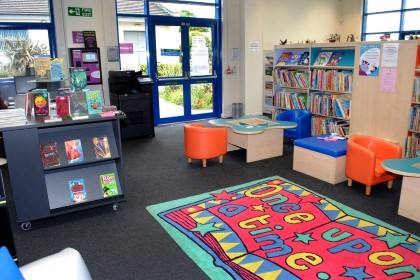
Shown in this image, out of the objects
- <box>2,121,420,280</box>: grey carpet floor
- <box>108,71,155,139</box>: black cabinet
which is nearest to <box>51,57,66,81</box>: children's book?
<box>2,121,420,280</box>: grey carpet floor

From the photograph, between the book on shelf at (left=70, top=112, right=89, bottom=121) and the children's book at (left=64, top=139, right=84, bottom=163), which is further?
the children's book at (left=64, top=139, right=84, bottom=163)

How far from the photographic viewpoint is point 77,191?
3.74 m

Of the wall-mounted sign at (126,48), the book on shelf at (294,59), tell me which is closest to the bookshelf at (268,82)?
the book on shelf at (294,59)

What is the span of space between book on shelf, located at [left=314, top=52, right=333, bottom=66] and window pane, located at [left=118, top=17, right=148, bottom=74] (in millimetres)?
3868

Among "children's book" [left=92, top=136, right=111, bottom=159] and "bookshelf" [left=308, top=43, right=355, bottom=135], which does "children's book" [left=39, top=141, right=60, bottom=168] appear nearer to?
"children's book" [left=92, top=136, right=111, bottom=159]

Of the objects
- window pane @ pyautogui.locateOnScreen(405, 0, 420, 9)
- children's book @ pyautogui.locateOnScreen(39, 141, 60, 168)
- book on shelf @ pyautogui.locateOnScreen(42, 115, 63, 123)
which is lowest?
children's book @ pyautogui.locateOnScreen(39, 141, 60, 168)

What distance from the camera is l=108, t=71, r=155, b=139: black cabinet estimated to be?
6949 millimetres

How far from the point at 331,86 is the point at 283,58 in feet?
4.62

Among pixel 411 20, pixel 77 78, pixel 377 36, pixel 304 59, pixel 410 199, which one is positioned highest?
pixel 411 20

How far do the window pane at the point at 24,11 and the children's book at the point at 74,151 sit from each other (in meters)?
4.18

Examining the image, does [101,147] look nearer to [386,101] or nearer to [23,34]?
[386,101]

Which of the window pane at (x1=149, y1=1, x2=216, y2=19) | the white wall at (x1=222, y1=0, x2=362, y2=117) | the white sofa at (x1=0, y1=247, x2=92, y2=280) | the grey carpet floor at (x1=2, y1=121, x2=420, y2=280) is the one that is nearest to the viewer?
the white sofa at (x1=0, y1=247, x2=92, y2=280)

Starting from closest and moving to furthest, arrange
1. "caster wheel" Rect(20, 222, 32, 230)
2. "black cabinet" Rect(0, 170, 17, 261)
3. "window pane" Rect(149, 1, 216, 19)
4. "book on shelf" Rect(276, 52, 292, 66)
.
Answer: "black cabinet" Rect(0, 170, 17, 261), "caster wheel" Rect(20, 222, 32, 230), "book on shelf" Rect(276, 52, 292, 66), "window pane" Rect(149, 1, 216, 19)

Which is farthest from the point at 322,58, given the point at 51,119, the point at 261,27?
the point at 51,119
